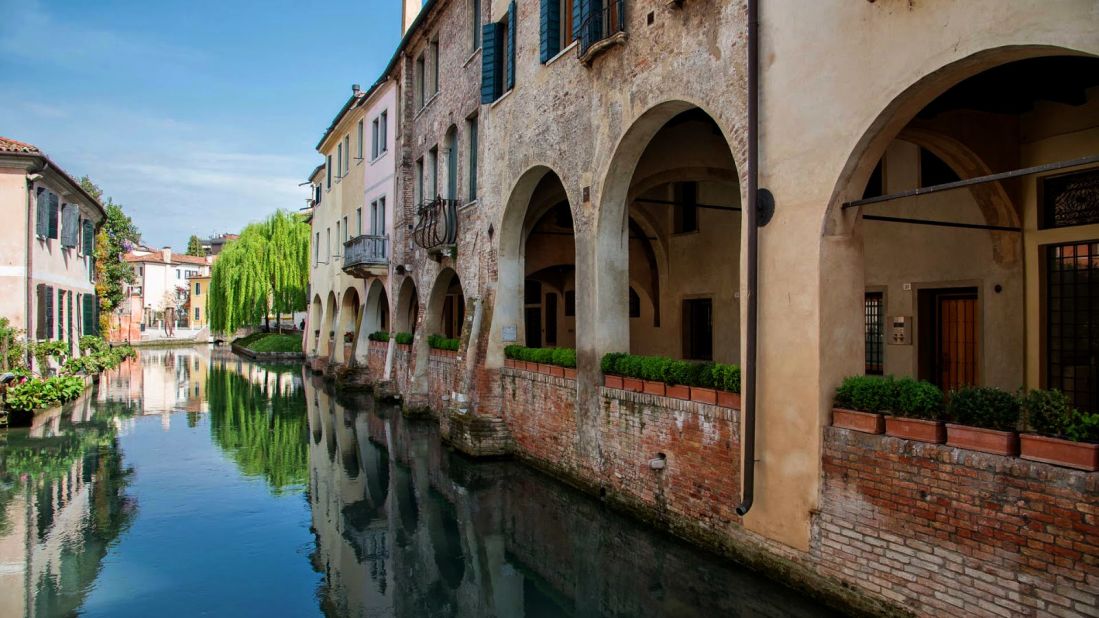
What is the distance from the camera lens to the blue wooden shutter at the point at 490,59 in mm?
13961

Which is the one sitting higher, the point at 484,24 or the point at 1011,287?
the point at 484,24

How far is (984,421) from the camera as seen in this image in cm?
503

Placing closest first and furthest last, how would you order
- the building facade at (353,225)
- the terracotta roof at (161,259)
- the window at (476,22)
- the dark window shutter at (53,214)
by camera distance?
the window at (476,22)
the dark window shutter at (53,214)
the building facade at (353,225)
the terracotta roof at (161,259)

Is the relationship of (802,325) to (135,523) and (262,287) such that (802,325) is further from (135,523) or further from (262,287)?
(262,287)

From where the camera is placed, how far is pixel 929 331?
1004 cm

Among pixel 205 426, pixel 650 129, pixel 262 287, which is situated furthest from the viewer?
pixel 262 287

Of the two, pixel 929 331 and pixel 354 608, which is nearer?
pixel 354 608

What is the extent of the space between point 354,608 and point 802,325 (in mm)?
4794

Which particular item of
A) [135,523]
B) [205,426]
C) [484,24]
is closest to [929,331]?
[484,24]

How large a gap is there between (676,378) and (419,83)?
14.8 metres

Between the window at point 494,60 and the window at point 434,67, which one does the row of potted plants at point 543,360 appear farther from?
the window at point 434,67

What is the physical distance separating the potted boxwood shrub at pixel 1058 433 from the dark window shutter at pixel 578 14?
767cm

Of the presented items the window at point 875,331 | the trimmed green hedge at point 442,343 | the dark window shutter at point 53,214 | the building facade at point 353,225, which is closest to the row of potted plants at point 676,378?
the window at point 875,331

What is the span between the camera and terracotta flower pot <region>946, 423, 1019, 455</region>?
477 cm
